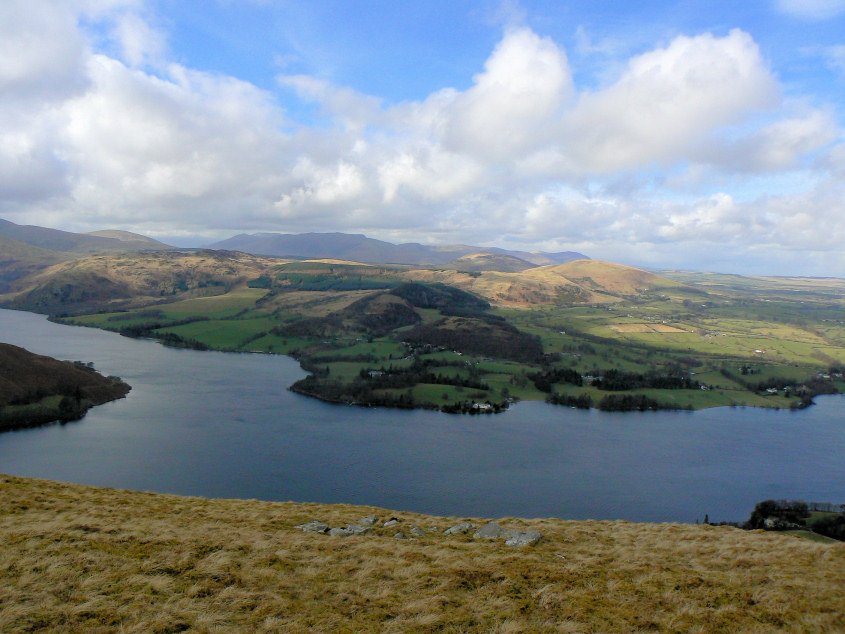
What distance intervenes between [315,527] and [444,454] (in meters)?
41.4

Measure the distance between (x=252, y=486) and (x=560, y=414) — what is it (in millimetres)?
51426

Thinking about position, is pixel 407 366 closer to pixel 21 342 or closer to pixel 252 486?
pixel 252 486

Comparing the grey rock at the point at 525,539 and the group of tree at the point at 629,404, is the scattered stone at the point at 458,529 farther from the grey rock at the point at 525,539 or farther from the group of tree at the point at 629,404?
the group of tree at the point at 629,404

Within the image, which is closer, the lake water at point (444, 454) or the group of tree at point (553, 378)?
the lake water at point (444, 454)

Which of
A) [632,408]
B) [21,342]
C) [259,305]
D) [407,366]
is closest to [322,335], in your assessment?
[407,366]

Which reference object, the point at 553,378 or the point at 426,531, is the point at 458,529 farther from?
the point at 553,378

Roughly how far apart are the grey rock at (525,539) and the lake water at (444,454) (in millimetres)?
26983

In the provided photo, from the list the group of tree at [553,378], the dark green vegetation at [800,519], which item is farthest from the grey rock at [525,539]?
the group of tree at [553,378]

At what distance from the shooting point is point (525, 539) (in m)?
18.3

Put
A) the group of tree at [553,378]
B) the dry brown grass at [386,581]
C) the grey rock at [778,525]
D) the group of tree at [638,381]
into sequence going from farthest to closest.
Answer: the group of tree at [638,381], the group of tree at [553,378], the grey rock at [778,525], the dry brown grass at [386,581]

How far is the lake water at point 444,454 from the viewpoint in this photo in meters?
48.5

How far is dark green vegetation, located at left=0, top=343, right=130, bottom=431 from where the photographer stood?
66.9 m

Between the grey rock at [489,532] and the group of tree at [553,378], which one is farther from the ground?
the grey rock at [489,532]

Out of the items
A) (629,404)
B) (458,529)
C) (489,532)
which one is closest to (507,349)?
(629,404)
